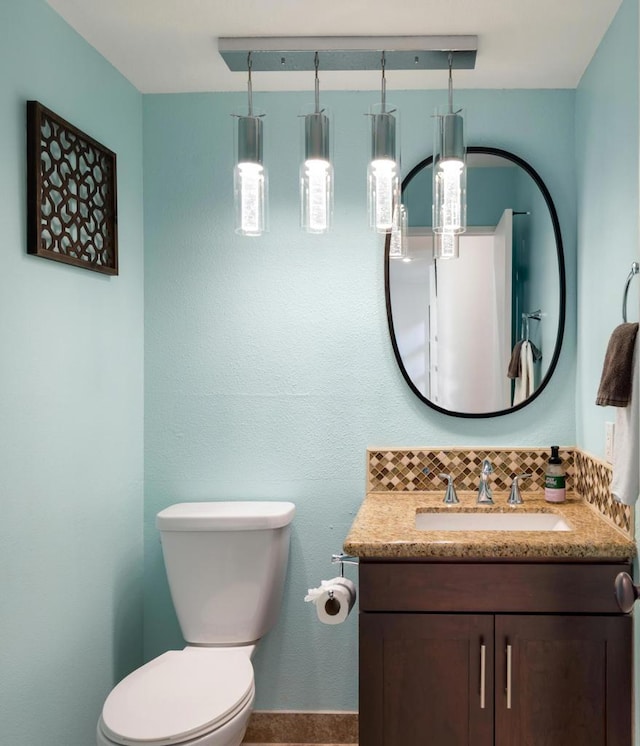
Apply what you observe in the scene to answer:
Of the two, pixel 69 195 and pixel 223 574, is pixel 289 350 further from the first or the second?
pixel 69 195

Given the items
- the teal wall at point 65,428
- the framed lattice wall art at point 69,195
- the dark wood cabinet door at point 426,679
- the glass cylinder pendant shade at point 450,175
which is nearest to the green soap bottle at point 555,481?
the dark wood cabinet door at point 426,679

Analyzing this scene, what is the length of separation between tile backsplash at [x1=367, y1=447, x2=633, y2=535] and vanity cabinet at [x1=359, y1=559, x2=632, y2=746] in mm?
671

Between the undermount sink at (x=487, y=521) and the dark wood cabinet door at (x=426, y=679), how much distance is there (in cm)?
45

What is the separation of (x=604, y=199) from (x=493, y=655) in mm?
1351

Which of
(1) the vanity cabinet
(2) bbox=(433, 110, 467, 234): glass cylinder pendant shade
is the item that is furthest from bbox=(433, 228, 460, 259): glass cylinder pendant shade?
(1) the vanity cabinet

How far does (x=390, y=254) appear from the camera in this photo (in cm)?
253

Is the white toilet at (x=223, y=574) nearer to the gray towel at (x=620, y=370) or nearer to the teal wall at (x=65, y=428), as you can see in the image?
the teal wall at (x=65, y=428)

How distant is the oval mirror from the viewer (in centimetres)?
253

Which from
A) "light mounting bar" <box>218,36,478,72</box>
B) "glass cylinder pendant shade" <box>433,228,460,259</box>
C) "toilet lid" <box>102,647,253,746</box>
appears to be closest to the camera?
"toilet lid" <box>102,647,253,746</box>

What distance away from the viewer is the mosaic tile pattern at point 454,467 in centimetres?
255

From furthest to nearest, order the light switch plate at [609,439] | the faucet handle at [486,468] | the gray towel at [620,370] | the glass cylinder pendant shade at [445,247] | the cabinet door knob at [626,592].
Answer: the faucet handle at [486,468] → the glass cylinder pendant shade at [445,247] → the light switch plate at [609,439] → the gray towel at [620,370] → the cabinet door knob at [626,592]

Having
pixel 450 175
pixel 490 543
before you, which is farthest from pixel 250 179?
pixel 490 543

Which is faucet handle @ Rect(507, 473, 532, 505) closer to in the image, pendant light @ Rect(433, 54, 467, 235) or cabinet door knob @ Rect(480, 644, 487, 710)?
cabinet door knob @ Rect(480, 644, 487, 710)

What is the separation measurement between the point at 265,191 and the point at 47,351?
0.74m
